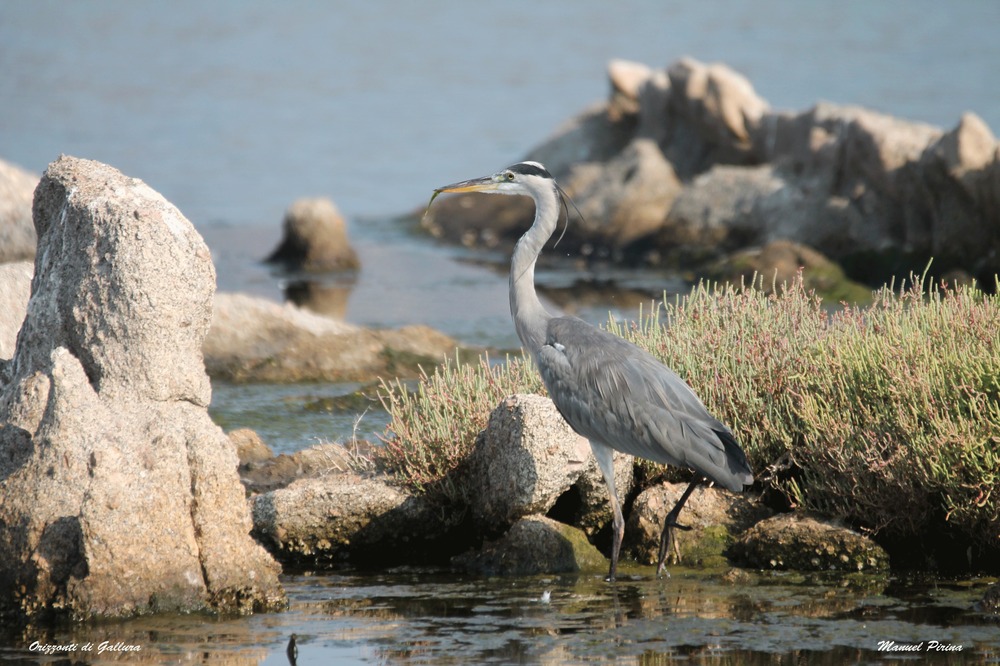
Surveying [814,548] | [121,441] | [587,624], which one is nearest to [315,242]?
[814,548]

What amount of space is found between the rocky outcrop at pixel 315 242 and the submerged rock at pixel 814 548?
57.8 feet

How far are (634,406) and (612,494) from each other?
595 millimetres

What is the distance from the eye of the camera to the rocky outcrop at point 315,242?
996 inches

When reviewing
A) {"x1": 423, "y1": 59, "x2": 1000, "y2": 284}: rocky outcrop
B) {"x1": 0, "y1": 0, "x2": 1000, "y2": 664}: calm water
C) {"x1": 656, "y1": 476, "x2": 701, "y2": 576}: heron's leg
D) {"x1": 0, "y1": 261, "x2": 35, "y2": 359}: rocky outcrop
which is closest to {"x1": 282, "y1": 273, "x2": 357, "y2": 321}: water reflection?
{"x1": 0, "y1": 0, "x2": 1000, "y2": 664}: calm water

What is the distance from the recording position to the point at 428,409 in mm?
9617

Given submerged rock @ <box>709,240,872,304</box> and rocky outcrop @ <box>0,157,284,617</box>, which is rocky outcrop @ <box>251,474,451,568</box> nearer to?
rocky outcrop @ <box>0,157,284,617</box>

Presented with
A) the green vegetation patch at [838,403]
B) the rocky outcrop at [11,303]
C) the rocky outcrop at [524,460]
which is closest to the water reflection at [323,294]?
the rocky outcrop at [11,303]

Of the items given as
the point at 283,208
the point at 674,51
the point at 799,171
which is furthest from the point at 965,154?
the point at 674,51

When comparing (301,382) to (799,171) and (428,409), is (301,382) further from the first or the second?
(799,171)

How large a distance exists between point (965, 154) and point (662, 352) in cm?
1103

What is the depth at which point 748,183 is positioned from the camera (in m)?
23.8

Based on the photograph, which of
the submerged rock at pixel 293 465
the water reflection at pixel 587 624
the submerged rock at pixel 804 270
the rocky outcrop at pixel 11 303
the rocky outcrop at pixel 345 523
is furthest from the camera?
the submerged rock at pixel 804 270

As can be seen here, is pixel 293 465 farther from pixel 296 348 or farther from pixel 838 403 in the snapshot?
pixel 296 348

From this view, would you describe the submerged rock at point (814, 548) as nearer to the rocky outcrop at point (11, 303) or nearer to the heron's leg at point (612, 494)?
the heron's leg at point (612, 494)
